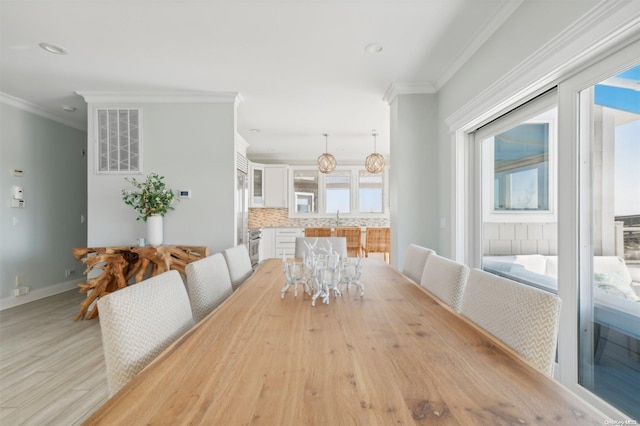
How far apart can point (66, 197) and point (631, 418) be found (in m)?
6.28

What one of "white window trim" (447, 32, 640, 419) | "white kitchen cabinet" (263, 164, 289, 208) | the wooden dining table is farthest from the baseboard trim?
"white window trim" (447, 32, 640, 419)

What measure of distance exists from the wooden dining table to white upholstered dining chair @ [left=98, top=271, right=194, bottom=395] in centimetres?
11

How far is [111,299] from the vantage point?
90cm

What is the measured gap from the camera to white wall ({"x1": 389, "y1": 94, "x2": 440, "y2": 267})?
338 centimetres

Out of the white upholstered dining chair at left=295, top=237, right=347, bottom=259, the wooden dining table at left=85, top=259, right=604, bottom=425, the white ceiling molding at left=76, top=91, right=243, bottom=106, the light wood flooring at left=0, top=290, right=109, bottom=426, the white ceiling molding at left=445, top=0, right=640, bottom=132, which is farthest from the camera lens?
the white ceiling molding at left=76, top=91, right=243, bottom=106

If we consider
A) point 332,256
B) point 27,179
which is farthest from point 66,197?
point 332,256

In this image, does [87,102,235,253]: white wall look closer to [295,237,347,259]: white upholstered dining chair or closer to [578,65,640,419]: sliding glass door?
[295,237,347,259]: white upholstered dining chair

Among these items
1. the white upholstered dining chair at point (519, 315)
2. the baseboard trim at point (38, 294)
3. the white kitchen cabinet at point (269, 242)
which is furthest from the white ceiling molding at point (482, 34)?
the baseboard trim at point (38, 294)

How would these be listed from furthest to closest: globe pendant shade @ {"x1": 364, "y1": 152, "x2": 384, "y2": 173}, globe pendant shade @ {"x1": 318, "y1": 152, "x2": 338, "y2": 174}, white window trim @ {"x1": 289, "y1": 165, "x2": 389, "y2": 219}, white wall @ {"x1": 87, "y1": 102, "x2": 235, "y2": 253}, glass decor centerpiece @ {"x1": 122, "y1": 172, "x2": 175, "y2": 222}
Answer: white window trim @ {"x1": 289, "y1": 165, "x2": 389, "y2": 219} < globe pendant shade @ {"x1": 318, "y1": 152, "x2": 338, "y2": 174} < globe pendant shade @ {"x1": 364, "y1": 152, "x2": 384, "y2": 173} < white wall @ {"x1": 87, "y1": 102, "x2": 235, "y2": 253} < glass decor centerpiece @ {"x1": 122, "y1": 172, "x2": 175, "y2": 222}

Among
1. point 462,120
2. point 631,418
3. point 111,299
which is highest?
point 462,120

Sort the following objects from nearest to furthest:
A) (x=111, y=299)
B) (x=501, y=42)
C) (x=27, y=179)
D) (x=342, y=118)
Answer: (x=111, y=299) < (x=501, y=42) < (x=27, y=179) < (x=342, y=118)

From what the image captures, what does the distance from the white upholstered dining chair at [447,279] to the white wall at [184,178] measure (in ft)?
8.49

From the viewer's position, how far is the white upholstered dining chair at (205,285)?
5.00ft

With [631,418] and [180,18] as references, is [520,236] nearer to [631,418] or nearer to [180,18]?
[631,418]
